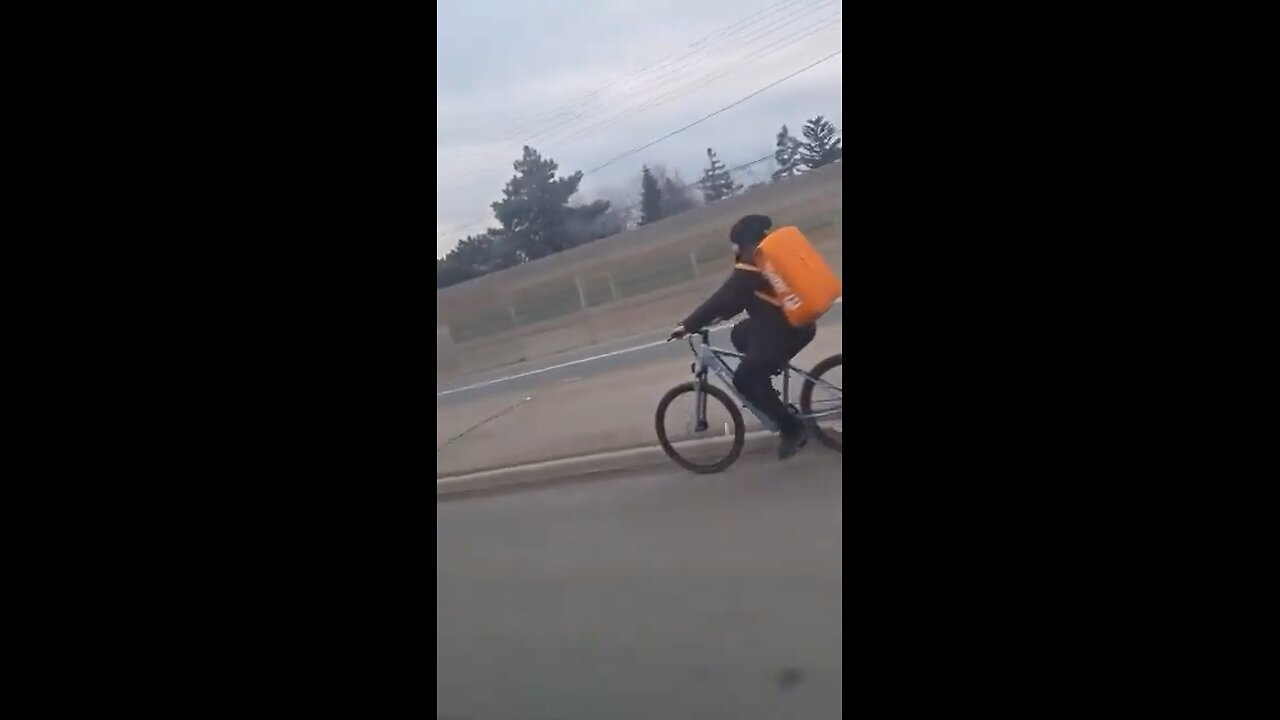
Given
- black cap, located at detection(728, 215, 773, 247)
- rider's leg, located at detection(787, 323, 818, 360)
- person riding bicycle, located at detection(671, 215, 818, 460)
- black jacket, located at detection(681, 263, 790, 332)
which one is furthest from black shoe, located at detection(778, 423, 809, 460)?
black cap, located at detection(728, 215, 773, 247)

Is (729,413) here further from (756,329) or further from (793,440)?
(756,329)

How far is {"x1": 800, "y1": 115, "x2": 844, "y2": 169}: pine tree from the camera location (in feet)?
7.90

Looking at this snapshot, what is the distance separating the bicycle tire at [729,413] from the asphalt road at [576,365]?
14 cm

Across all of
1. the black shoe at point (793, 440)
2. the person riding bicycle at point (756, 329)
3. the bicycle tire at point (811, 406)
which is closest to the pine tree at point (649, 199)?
the person riding bicycle at point (756, 329)

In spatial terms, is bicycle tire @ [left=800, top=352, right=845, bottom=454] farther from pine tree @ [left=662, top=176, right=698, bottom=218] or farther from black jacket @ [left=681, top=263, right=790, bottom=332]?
pine tree @ [left=662, top=176, right=698, bottom=218]

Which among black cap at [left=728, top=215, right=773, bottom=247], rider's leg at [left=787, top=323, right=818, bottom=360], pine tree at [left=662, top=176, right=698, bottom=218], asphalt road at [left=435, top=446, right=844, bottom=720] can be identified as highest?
pine tree at [left=662, top=176, right=698, bottom=218]

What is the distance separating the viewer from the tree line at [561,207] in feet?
9.27

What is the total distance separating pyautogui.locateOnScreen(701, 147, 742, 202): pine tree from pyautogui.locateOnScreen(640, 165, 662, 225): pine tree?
0.17 m
